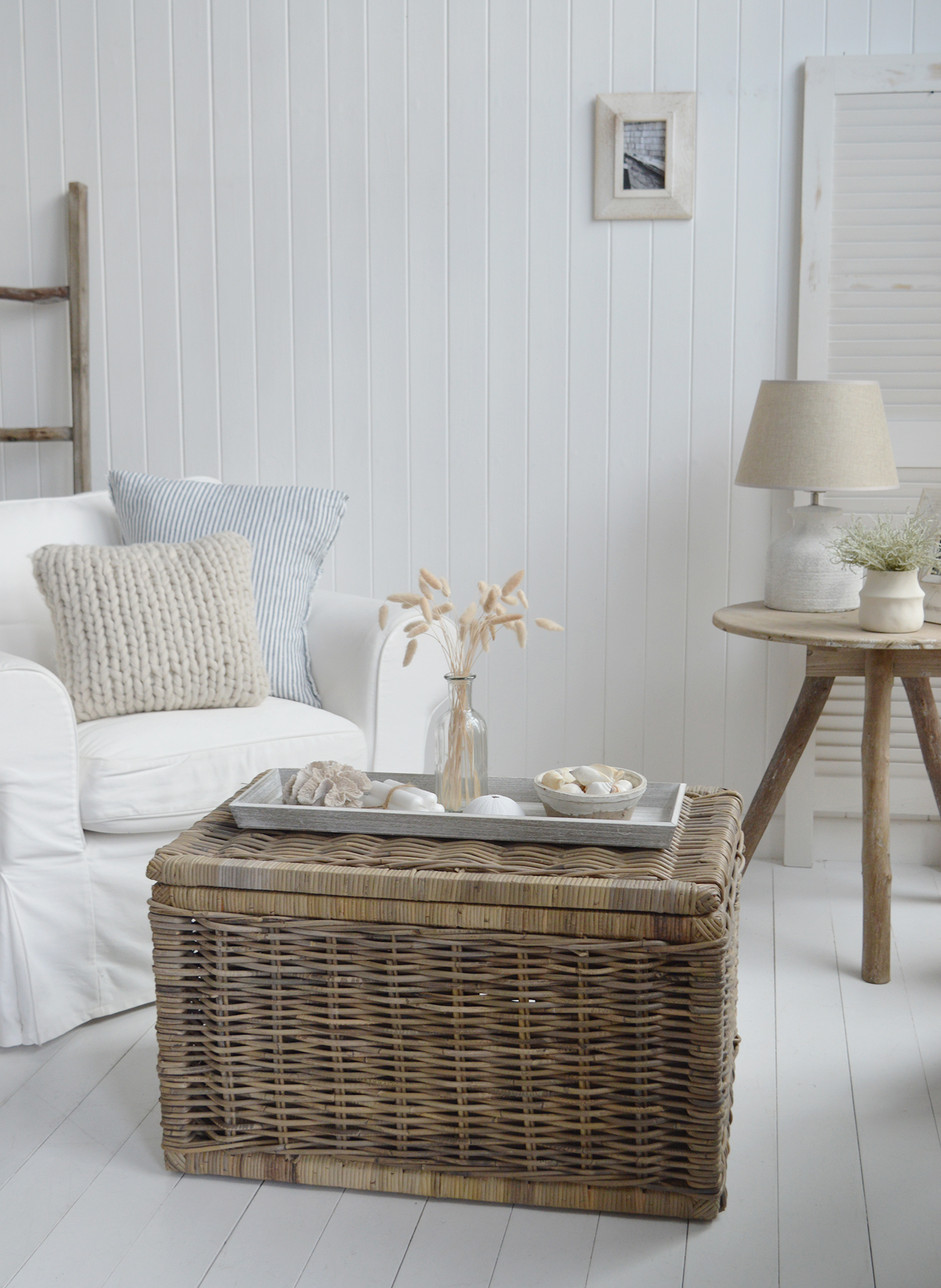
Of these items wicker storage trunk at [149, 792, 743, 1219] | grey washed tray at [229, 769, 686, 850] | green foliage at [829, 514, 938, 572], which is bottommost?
wicker storage trunk at [149, 792, 743, 1219]

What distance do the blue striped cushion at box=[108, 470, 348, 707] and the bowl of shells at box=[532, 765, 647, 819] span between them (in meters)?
0.94

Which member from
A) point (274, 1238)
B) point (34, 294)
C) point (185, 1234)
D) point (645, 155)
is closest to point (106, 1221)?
point (185, 1234)

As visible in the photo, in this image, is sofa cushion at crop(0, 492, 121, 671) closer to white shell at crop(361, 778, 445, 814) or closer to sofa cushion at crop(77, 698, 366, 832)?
sofa cushion at crop(77, 698, 366, 832)

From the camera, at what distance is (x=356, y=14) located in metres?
2.67

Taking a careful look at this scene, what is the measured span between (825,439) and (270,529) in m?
1.11

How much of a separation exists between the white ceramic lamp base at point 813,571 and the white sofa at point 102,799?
30.5 inches

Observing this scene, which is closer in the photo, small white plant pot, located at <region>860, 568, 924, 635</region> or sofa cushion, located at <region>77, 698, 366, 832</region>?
sofa cushion, located at <region>77, 698, 366, 832</region>

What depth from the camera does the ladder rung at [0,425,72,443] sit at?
9.29 feet

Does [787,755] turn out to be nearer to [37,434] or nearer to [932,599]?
[932,599]

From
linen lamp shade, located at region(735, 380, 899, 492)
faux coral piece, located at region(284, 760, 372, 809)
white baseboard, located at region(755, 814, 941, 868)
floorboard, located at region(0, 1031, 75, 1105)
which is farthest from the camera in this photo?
white baseboard, located at region(755, 814, 941, 868)

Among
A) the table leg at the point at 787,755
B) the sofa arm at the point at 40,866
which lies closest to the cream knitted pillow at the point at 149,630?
the sofa arm at the point at 40,866

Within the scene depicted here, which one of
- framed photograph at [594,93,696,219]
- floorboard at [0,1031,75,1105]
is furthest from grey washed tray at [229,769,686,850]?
framed photograph at [594,93,696,219]

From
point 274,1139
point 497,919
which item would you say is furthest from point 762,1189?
point 274,1139

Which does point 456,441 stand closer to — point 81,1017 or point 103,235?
point 103,235
